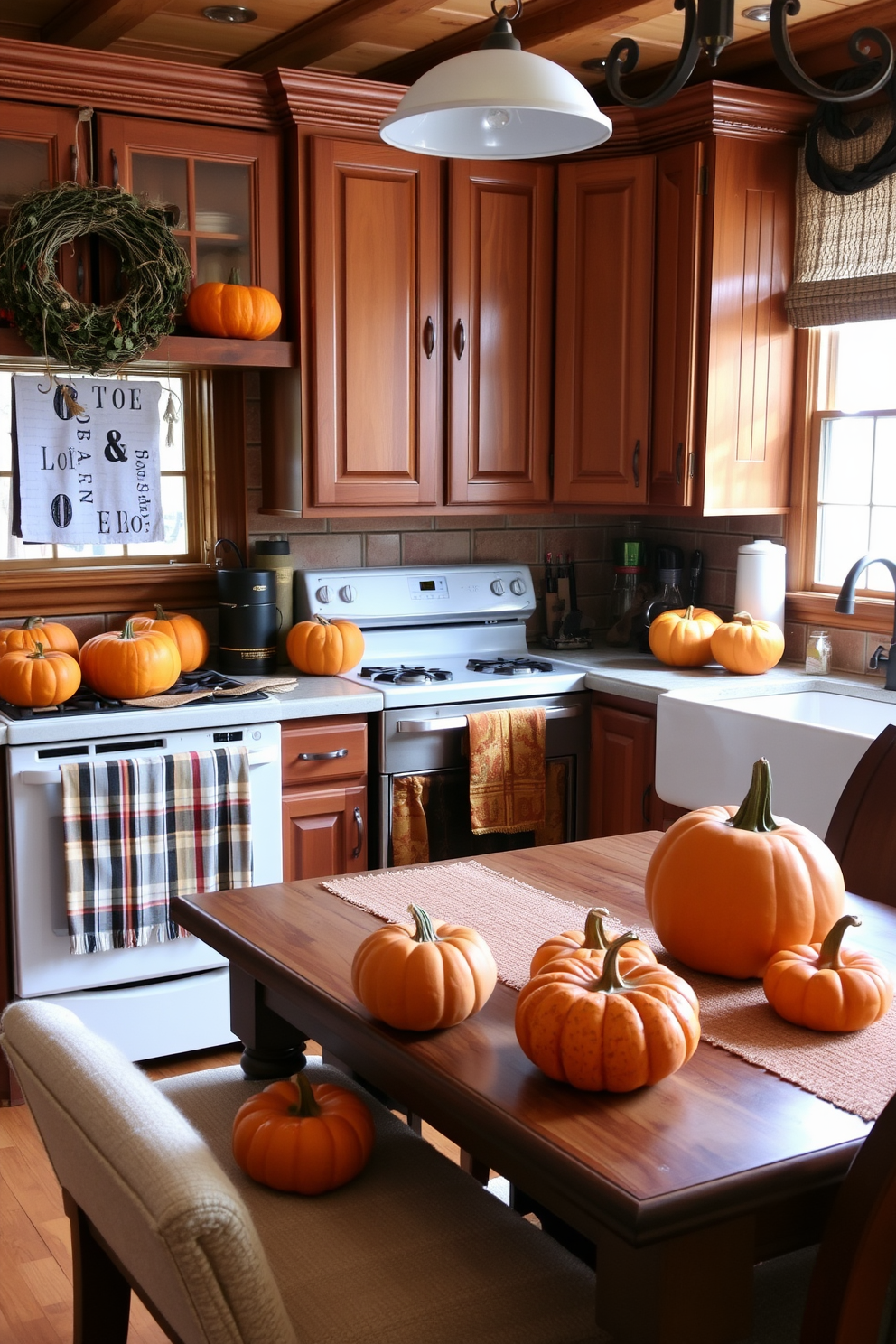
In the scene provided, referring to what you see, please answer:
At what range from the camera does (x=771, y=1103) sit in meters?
1.28

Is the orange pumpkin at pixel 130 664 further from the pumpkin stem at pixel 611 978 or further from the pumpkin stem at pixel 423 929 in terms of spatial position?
the pumpkin stem at pixel 611 978

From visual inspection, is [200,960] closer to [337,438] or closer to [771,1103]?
[337,438]

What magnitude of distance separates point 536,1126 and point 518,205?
3.20 metres

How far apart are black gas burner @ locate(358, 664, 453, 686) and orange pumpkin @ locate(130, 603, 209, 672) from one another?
47cm

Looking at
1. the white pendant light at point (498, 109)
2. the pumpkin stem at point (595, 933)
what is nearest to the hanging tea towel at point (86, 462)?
the white pendant light at point (498, 109)

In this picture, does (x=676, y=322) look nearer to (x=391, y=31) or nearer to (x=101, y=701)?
(x=391, y=31)

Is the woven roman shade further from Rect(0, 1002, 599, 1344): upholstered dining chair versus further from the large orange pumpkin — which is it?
Rect(0, 1002, 599, 1344): upholstered dining chair

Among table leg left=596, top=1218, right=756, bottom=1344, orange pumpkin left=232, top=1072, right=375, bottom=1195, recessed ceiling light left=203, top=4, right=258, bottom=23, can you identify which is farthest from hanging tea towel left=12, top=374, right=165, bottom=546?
table leg left=596, top=1218, right=756, bottom=1344

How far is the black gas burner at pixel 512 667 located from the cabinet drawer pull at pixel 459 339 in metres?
0.90

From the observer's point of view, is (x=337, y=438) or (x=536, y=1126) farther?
(x=337, y=438)

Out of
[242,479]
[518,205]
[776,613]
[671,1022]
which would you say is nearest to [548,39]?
[518,205]

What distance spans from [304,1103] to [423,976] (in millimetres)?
297

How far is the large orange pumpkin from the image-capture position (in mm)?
1561

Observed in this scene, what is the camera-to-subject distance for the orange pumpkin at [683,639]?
3.86m
